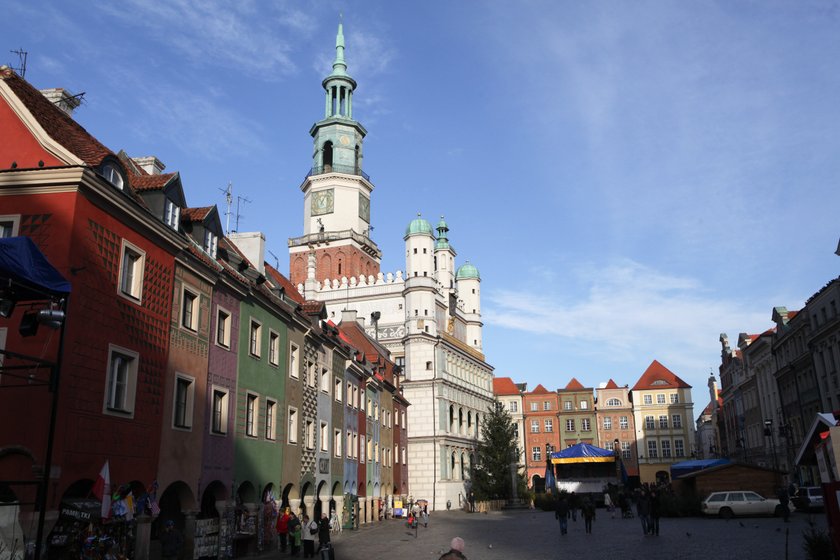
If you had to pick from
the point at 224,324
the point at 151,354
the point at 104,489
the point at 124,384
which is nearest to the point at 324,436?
the point at 224,324

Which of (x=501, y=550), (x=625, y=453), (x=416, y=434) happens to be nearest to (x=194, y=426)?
Result: (x=501, y=550)

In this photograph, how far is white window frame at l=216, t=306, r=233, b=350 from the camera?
89.4 ft

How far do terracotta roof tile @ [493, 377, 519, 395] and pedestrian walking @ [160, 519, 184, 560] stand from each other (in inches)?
3800

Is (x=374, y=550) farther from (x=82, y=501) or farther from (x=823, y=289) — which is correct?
(x=823, y=289)

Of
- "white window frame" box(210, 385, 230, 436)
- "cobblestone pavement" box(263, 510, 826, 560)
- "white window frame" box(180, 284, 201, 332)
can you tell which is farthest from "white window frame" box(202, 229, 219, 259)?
"cobblestone pavement" box(263, 510, 826, 560)

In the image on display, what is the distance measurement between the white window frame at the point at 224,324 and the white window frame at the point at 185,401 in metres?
2.78

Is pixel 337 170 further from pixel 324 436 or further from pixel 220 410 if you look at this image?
pixel 220 410

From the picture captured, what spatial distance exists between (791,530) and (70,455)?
27.5 m

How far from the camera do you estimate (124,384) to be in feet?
68.6

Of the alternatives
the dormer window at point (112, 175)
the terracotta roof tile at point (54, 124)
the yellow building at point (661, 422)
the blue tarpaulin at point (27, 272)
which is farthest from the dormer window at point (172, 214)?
the yellow building at point (661, 422)

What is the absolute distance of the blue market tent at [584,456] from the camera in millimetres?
62656

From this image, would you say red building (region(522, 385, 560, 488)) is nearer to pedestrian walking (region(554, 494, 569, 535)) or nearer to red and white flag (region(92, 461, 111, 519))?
pedestrian walking (region(554, 494, 569, 535))

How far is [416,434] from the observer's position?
75562 millimetres

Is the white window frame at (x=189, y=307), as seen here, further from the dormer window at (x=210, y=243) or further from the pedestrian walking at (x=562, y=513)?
the pedestrian walking at (x=562, y=513)
